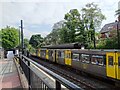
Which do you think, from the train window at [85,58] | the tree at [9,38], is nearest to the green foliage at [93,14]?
the tree at [9,38]

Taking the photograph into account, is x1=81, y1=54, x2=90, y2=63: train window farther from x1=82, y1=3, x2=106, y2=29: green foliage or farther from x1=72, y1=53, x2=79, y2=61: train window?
x1=82, y1=3, x2=106, y2=29: green foliage

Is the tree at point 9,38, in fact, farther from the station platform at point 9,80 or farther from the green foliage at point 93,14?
the station platform at point 9,80

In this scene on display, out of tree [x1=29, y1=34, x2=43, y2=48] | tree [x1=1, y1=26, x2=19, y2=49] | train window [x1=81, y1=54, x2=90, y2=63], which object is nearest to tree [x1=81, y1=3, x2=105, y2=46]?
tree [x1=1, y1=26, x2=19, y2=49]

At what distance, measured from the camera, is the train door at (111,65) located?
13.8m

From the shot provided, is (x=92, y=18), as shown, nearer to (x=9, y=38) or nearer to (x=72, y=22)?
(x=72, y=22)

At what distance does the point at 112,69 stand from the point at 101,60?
1.92 meters

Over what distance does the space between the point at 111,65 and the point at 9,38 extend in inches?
2086

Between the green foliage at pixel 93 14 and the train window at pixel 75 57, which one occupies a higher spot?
the green foliage at pixel 93 14

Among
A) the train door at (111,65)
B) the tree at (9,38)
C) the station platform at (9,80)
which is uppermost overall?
the tree at (9,38)

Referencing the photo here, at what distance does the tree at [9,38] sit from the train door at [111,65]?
48939 millimetres

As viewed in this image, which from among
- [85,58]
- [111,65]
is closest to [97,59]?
[111,65]

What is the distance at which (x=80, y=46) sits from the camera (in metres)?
30.1

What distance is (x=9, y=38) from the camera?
2552 inches

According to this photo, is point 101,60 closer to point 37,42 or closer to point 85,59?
point 85,59
